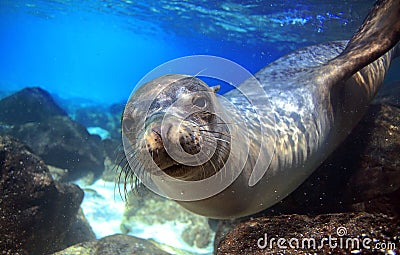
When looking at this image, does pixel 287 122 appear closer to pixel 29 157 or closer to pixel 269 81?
pixel 269 81

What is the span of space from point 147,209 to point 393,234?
518 cm

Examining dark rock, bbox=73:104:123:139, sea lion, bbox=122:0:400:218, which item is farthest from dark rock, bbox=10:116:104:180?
sea lion, bbox=122:0:400:218

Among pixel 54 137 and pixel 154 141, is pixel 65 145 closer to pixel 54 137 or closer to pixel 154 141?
pixel 54 137

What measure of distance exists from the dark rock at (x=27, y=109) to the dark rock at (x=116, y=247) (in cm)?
691

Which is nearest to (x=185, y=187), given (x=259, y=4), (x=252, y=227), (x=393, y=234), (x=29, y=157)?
(x=252, y=227)

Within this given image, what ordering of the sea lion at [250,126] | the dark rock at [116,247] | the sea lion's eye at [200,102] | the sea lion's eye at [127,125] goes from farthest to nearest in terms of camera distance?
the dark rock at [116,247] < the sea lion's eye at [127,125] < the sea lion's eye at [200,102] < the sea lion at [250,126]

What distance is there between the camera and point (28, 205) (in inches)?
146

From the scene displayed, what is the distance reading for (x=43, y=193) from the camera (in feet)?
12.9

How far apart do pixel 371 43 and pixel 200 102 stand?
2.04m

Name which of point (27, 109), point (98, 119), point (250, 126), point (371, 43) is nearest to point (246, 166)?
point (250, 126)

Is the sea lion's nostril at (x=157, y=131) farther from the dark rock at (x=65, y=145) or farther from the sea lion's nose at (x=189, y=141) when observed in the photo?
the dark rock at (x=65, y=145)

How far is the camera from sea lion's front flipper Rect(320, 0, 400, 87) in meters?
2.92

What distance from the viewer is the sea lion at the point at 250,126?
77.0 inches

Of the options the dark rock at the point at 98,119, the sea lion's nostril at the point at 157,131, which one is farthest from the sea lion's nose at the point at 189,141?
the dark rock at the point at 98,119
